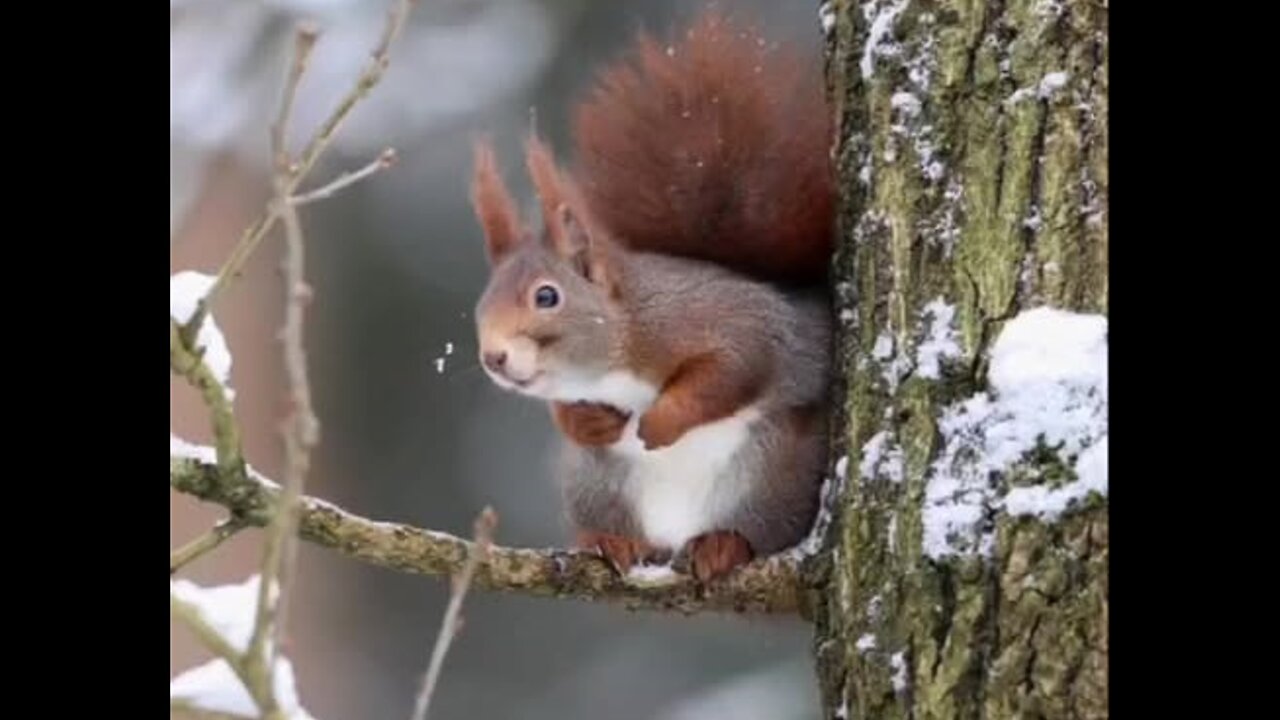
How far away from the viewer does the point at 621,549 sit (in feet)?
7.12

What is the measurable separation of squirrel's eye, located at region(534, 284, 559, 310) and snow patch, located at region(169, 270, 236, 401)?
19.7 inches

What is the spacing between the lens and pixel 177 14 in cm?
605

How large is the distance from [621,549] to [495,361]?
0.77 ft

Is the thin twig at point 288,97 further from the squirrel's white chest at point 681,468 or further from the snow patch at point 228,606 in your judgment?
the squirrel's white chest at point 681,468

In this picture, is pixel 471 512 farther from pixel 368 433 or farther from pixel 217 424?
pixel 217 424

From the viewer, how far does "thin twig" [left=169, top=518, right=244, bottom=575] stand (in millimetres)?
1584

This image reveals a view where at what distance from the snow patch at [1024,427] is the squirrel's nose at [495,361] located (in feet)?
1.54

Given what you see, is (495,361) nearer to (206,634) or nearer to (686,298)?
(686,298)

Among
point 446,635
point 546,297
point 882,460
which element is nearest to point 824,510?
point 882,460

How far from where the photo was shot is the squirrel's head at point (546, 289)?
85.1 inches

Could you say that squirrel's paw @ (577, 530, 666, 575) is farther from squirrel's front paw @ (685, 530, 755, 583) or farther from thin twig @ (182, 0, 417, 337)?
thin twig @ (182, 0, 417, 337)

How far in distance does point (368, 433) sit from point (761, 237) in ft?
12.8

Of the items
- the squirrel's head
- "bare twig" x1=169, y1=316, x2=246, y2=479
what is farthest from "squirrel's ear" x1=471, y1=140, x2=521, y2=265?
"bare twig" x1=169, y1=316, x2=246, y2=479
